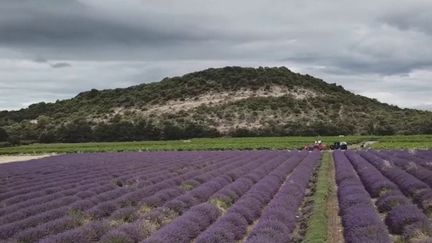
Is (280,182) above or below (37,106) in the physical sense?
below

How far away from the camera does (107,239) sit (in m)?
11.1

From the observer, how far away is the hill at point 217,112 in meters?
89.1

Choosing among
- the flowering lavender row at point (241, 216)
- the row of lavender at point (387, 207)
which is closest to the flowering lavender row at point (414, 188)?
the row of lavender at point (387, 207)

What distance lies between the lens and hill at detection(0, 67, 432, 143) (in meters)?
89.1

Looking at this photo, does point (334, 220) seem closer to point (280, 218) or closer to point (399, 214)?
point (280, 218)

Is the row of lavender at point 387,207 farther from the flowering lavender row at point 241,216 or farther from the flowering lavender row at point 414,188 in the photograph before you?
the flowering lavender row at point 241,216

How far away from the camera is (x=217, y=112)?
103562 millimetres

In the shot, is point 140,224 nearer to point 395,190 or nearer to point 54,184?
point 395,190

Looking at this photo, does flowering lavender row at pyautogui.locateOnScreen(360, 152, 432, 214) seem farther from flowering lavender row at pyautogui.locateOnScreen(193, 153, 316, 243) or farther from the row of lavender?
flowering lavender row at pyautogui.locateOnScreen(193, 153, 316, 243)

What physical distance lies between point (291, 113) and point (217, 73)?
138ft

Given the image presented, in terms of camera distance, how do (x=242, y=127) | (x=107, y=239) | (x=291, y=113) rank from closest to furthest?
(x=107, y=239)
(x=242, y=127)
(x=291, y=113)

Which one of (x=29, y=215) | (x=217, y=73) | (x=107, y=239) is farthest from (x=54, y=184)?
(x=217, y=73)

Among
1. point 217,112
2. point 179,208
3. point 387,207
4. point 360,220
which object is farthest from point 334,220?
point 217,112

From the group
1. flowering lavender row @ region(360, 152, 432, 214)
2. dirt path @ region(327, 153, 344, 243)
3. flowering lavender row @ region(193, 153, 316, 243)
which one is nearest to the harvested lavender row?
flowering lavender row @ region(193, 153, 316, 243)
